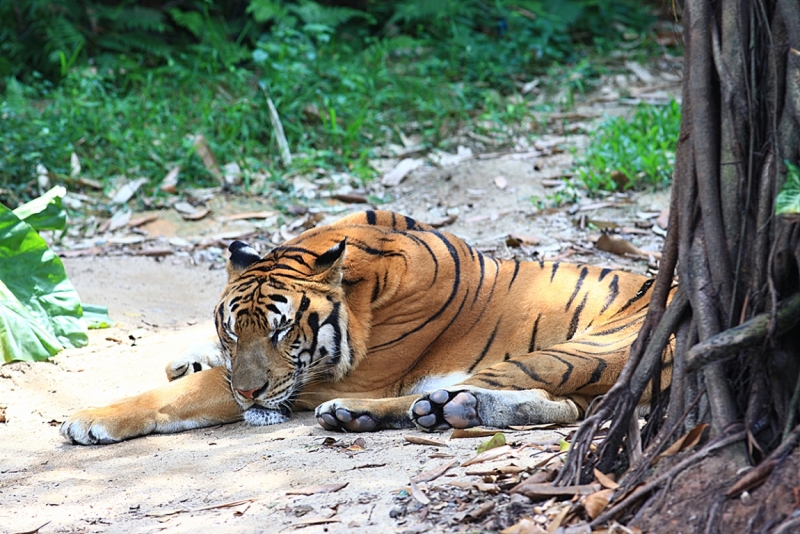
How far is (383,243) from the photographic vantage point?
12.8 ft

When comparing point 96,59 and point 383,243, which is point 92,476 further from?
point 96,59

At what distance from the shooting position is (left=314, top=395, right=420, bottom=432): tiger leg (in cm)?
336

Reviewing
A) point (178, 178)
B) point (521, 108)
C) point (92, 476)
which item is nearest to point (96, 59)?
point (178, 178)

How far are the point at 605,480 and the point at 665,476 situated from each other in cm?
20

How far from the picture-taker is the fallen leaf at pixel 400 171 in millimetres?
7184

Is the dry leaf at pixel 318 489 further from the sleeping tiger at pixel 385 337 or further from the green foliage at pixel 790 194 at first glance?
the green foliage at pixel 790 194

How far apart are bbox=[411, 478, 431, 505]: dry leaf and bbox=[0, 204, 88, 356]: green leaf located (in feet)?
8.72

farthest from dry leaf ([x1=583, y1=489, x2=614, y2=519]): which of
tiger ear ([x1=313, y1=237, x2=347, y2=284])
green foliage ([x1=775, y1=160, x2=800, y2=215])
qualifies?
tiger ear ([x1=313, y1=237, x2=347, y2=284])

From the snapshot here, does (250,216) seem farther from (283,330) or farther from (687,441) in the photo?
(687,441)

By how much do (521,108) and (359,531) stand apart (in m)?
6.25

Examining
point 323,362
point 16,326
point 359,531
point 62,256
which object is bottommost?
point 62,256

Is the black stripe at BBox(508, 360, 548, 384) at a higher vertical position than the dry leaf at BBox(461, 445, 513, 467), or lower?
lower

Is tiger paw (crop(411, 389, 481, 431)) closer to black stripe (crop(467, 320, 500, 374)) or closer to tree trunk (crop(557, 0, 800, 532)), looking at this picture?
black stripe (crop(467, 320, 500, 374))

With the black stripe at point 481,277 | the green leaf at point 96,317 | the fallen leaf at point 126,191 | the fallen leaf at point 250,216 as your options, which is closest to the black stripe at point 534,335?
the black stripe at point 481,277
